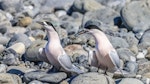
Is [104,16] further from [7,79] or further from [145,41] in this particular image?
[7,79]

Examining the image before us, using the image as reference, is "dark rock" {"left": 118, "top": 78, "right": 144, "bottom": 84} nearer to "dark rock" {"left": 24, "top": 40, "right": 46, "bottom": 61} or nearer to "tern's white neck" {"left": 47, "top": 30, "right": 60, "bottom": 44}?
"tern's white neck" {"left": 47, "top": 30, "right": 60, "bottom": 44}

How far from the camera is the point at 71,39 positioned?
46.6 feet

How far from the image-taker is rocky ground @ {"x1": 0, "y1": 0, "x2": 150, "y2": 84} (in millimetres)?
10156

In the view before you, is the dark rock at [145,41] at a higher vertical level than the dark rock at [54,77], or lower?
lower

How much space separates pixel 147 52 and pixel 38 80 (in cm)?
458

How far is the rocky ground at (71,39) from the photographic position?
10156 millimetres

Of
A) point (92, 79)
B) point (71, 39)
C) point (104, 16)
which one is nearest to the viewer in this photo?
point (92, 79)

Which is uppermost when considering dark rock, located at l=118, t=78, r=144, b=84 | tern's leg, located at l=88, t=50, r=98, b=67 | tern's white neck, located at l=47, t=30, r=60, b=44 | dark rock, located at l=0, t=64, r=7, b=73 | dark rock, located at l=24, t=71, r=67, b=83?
tern's white neck, located at l=47, t=30, r=60, b=44

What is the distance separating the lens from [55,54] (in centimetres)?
1003

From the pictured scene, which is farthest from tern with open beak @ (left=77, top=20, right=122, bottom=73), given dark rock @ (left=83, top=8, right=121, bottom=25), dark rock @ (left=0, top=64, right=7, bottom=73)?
dark rock @ (left=83, top=8, right=121, bottom=25)

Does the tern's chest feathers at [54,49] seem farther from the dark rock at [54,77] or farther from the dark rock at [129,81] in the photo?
the dark rock at [129,81]

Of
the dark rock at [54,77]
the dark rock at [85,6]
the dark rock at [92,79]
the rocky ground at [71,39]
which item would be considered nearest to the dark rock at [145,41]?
the rocky ground at [71,39]

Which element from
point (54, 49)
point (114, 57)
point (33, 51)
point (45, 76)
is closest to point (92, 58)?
point (114, 57)

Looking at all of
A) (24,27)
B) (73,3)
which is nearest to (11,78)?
(24,27)
